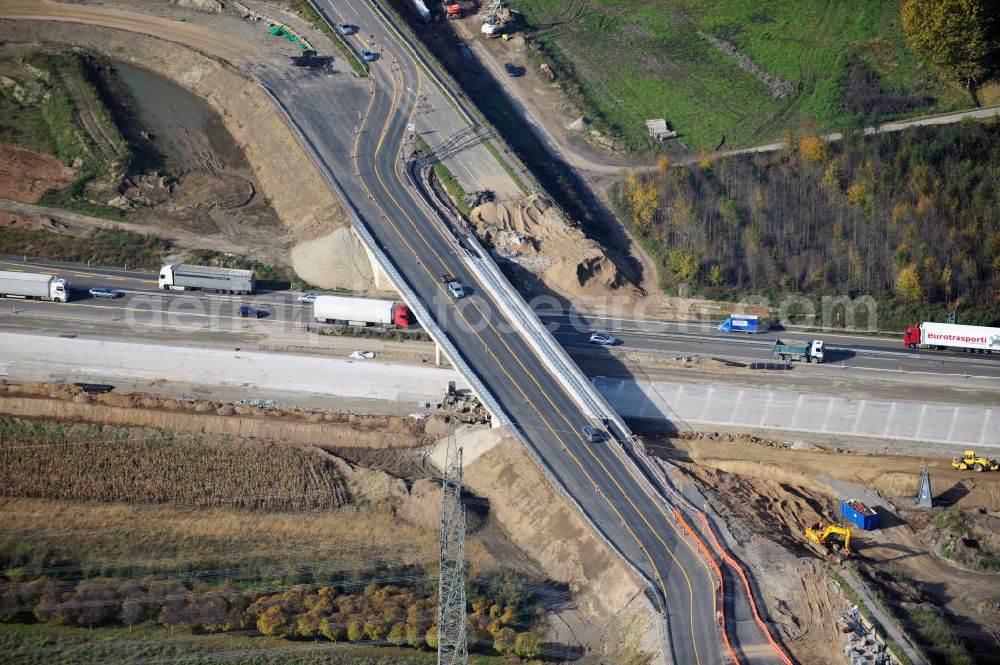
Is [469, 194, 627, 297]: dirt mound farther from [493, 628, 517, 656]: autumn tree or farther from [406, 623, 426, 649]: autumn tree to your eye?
[406, 623, 426, 649]: autumn tree

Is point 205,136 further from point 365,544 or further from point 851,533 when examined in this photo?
point 851,533

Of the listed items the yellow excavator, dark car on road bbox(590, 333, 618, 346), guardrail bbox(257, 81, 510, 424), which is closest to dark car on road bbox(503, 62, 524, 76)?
guardrail bbox(257, 81, 510, 424)

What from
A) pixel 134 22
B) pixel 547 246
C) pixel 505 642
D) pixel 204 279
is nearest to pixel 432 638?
pixel 505 642

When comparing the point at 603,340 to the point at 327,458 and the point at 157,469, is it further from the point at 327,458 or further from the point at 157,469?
the point at 157,469

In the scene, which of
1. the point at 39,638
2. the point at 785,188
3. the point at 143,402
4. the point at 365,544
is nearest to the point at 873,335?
the point at 785,188

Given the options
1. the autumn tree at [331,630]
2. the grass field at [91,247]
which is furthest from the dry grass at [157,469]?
the grass field at [91,247]

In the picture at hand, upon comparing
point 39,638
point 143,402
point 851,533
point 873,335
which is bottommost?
point 39,638

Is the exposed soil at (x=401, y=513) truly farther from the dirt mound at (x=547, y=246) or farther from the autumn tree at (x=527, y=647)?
the dirt mound at (x=547, y=246)
